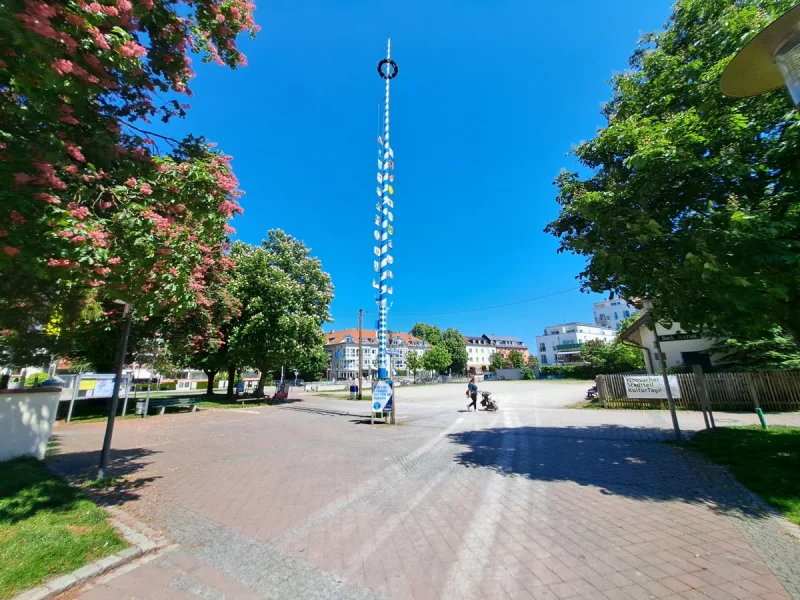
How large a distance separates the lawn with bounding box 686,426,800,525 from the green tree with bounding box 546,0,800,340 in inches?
91.4

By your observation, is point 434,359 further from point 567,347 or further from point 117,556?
point 117,556

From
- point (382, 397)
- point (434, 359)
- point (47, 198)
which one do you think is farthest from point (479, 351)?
point (47, 198)

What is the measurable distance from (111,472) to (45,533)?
3.84 metres

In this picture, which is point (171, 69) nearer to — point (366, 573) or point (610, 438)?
point (366, 573)

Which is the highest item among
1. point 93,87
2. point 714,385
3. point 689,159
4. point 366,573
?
point 689,159

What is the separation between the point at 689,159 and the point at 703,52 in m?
3.38

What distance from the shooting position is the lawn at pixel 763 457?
5113mm

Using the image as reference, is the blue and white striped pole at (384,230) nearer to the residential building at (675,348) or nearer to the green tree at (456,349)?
the residential building at (675,348)

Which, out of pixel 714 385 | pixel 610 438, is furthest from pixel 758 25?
pixel 714 385

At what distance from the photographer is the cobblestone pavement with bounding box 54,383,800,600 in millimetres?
3203

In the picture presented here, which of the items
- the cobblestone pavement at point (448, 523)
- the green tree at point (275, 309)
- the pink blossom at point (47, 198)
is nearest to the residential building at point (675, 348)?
the cobblestone pavement at point (448, 523)

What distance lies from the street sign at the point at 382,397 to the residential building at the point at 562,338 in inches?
3129

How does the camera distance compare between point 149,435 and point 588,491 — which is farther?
point 149,435

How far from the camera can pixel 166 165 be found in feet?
15.1
